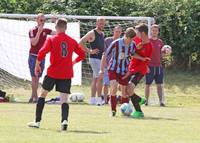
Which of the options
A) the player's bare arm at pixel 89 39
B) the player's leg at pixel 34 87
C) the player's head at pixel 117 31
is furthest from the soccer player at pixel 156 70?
the player's leg at pixel 34 87

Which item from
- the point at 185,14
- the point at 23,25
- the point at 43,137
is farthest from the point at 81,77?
the point at 43,137

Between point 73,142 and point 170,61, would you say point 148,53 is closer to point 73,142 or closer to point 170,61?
point 73,142

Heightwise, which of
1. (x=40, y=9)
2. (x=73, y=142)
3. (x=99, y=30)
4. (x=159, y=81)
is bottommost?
(x=73, y=142)

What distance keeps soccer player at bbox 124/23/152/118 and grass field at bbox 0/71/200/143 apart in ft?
1.31

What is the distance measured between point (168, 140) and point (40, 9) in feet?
48.6

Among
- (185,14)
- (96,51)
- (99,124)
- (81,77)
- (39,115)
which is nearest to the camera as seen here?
(39,115)

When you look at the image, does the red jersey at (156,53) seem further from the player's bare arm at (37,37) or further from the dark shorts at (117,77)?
the dark shorts at (117,77)

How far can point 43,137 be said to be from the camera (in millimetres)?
9883

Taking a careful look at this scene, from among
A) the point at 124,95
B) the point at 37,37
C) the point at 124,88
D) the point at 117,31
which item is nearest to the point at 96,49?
the point at 117,31

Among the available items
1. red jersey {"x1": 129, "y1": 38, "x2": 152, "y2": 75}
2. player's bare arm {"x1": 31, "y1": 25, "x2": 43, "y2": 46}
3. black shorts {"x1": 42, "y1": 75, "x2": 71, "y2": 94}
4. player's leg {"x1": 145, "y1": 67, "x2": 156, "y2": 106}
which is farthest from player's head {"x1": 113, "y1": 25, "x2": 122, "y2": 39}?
black shorts {"x1": 42, "y1": 75, "x2": 71, "y2": 94}

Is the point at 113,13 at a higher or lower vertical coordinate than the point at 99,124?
higher

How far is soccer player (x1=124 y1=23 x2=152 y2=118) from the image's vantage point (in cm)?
1366

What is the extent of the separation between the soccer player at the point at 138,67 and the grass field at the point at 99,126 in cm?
40

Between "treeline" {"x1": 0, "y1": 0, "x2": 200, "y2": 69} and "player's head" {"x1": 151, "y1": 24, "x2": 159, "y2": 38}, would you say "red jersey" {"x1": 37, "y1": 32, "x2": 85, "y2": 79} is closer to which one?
"player's head" {"x1": 151, "y1": 24, "x2": 159, "y2": 38}
